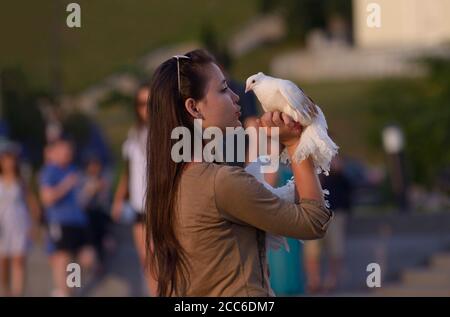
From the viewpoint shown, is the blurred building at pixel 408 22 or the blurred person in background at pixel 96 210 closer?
the blurred person in background at pixel 96 210

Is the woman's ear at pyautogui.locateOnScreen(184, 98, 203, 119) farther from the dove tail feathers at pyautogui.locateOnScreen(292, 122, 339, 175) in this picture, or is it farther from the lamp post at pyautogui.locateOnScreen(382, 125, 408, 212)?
the lamp post at pyautogui.locateOnScreen(382, 125, 408, 212)

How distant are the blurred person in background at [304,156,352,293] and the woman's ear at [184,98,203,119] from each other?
9405 mm

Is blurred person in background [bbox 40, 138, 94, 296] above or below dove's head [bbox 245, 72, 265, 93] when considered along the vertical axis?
below

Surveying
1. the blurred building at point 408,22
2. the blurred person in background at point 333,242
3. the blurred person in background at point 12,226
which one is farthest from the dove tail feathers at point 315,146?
the blurred building at point 408,22

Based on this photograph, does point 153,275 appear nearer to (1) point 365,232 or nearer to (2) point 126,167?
(2) point 126,167

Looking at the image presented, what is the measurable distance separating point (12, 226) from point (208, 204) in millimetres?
8475

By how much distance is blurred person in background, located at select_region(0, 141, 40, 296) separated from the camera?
1202 cm

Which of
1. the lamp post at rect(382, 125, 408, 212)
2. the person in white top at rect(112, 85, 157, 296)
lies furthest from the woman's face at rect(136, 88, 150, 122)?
the lamp post at rect(382, 125, 408, 212)

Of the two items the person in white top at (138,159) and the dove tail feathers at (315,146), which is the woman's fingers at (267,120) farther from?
the person in white top at (138,159)

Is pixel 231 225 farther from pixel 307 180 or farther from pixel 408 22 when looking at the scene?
pixel 408 22

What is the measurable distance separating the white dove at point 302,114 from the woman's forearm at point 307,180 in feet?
0.08

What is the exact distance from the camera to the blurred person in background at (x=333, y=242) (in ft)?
44.6

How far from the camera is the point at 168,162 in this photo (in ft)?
12.9

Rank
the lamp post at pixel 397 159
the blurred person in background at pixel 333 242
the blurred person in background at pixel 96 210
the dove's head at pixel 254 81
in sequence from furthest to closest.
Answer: the lamp post at pixel 397 159 < the blurred person in background at pixel 96 210 < the blurred person in background at pixel 333 242 < the dove's head at pixel 254 81
